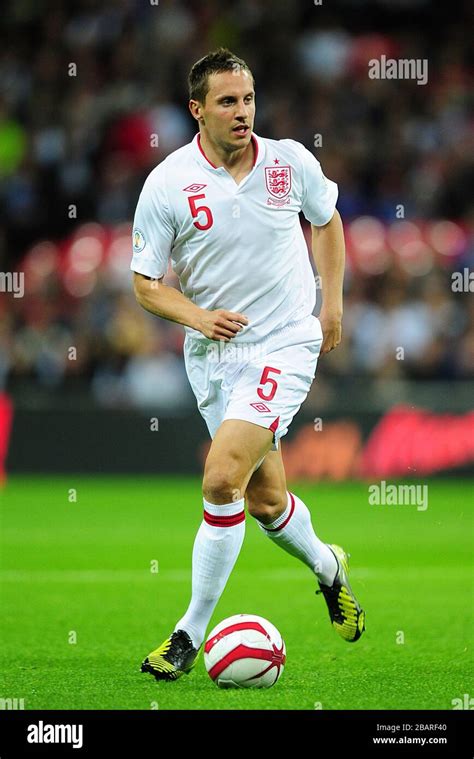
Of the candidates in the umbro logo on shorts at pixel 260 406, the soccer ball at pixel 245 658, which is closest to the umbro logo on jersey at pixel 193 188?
the umbro logo on shorts at pixel 260 406

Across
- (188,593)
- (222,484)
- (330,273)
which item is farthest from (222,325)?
(188,593)

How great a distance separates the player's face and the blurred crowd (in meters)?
8.15

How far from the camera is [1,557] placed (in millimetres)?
10047

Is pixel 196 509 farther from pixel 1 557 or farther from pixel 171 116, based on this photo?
pixel 171 116

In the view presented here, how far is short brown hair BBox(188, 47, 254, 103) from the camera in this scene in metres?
5.95

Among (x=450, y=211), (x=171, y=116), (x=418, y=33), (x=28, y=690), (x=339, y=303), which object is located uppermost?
(x=418, y=33)

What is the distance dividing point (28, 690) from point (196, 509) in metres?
6.71

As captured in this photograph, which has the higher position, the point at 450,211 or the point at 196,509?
the point at 450,211

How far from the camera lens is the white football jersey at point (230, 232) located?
603 centimetres

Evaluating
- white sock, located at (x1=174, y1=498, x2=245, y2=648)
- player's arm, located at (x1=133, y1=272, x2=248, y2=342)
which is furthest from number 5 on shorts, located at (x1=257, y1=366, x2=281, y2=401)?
white sock, located at (x1=174, y1=498, x2=245, y2=648)

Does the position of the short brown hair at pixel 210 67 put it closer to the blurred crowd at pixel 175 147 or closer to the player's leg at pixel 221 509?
the player's leg at pixel 221 509

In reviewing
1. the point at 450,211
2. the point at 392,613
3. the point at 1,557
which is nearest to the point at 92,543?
the point at 1,557

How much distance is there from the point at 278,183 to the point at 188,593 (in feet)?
10.6

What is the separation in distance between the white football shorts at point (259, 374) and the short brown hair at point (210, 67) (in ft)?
3.54
